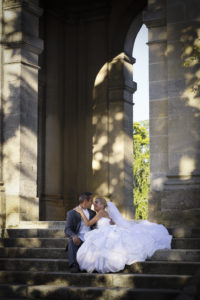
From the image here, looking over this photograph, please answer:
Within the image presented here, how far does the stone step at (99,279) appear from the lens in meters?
8.84

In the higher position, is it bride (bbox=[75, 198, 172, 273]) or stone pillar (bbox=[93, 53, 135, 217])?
stone pillar (bbox=[93, 53, 135, 217])

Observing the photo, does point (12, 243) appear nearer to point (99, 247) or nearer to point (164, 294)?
point (99, 247)

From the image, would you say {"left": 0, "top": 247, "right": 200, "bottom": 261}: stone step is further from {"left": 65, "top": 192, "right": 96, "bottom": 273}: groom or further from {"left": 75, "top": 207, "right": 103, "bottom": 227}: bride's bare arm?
{"left": 75, "top": 207, "right": 103, "bottom": 227}: bride's bare arm

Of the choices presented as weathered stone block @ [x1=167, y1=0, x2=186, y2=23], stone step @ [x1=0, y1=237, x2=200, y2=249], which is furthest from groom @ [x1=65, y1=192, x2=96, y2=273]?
weathered stone block @ [x1=167, y1=0, x2=186, y2=23]

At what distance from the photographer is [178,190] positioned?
11844 mm

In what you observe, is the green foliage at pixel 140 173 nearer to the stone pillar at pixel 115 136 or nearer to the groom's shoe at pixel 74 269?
the stone pillar at pixel 115 136

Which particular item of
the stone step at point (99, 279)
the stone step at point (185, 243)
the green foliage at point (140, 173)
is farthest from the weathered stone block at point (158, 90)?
the green foliage at point (140, 173)

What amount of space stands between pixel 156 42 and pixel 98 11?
23.3 ft

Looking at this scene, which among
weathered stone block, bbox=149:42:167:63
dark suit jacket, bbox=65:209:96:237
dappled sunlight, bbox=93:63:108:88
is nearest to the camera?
dark suit jacket, bbox=65:209:96:237

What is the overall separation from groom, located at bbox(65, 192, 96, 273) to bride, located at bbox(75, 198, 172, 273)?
0.10 m

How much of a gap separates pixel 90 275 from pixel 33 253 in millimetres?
2046

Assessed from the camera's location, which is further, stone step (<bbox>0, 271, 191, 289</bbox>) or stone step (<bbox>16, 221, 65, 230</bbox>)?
stone step (<bbox>16, 221, 65, 230</bbox>)

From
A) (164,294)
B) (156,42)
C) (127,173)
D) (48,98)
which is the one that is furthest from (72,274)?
(48,98)

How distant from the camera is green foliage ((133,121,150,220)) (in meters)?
39.4
